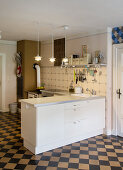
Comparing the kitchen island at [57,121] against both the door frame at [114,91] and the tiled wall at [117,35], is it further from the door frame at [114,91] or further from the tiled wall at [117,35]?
the tiled wall at [117,35]

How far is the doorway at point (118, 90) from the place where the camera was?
4.10 metres

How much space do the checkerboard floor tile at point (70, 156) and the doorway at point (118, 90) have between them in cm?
29

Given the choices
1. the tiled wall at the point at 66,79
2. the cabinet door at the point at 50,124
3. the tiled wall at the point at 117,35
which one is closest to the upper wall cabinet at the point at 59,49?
the tiled wall at the point at 66,79

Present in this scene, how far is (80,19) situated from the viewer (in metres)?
3.50

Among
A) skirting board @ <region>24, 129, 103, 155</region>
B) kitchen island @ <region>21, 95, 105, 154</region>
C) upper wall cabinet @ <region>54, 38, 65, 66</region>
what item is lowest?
skirting board @ <region>24, 129, 103, 155</region>

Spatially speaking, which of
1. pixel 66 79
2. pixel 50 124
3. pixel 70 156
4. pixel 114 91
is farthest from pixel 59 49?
pixel 70 156

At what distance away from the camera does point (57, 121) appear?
342 centimetres

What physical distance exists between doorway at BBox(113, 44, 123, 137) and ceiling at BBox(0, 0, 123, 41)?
0.62m

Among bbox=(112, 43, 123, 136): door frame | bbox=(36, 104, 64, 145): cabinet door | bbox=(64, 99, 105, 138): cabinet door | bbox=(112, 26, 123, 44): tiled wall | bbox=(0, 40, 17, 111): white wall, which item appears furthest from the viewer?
bbox=(0, 40, 17, 111): white wall

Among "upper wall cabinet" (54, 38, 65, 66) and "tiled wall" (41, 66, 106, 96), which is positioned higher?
"upper wall cabinet" (54, 38, 65, 66)

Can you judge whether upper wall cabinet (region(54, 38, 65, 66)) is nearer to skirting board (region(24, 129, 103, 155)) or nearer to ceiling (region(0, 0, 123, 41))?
ceiling (region(0, 0, 123, 41))

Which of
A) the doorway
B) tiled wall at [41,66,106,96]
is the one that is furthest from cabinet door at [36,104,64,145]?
the doorway

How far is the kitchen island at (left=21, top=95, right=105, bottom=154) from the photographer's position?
3189mm

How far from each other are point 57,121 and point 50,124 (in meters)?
0.16
